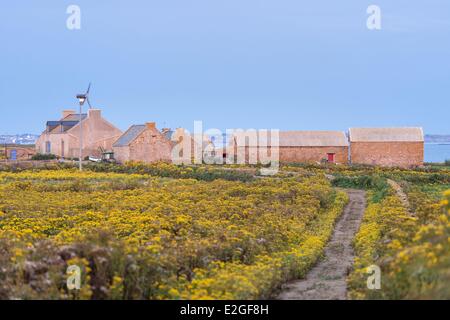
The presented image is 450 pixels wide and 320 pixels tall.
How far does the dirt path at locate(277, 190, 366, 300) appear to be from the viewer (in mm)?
12703

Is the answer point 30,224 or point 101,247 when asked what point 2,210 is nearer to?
point 30,224

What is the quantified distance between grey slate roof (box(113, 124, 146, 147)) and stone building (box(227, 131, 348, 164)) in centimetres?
1052

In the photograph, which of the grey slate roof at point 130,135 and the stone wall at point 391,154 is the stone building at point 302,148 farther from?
the grey slate roof at point 130,135

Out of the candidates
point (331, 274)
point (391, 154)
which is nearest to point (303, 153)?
point (391, 154)

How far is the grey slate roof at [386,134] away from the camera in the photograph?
6488cm

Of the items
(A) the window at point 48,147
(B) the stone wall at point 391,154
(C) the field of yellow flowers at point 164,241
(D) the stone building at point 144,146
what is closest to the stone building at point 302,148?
(B) the stone wall at point 391,154

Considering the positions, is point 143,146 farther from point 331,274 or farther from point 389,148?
point 331,274

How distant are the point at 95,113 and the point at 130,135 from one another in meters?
9.46

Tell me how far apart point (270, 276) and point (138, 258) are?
8.41ft

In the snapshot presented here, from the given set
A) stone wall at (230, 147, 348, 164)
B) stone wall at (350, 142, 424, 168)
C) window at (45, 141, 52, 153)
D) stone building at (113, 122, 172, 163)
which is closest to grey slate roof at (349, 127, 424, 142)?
stone wall at (350, 142, 424, 168)

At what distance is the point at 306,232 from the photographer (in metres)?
20.4

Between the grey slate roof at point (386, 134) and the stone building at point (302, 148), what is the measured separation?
4.28ft

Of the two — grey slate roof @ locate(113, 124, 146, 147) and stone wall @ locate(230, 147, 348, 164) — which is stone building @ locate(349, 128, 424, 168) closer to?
stone wall @ locate(230, 147, 348, 164)
